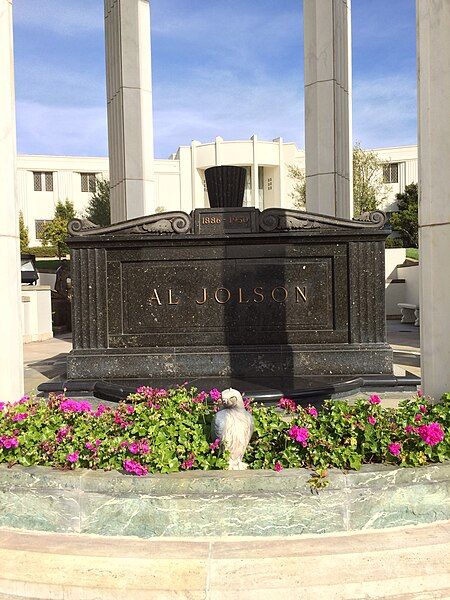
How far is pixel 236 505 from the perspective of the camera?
3398 millimetres

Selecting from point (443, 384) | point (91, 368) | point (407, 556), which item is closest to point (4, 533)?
point (407, 556)

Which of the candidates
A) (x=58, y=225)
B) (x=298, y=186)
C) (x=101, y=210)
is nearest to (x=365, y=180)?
(x=298, y=186)

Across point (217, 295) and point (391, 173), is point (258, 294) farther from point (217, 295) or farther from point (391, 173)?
point (391, 173)

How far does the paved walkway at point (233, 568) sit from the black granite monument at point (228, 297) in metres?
4.09

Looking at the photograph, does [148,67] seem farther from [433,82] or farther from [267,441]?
[267,441]

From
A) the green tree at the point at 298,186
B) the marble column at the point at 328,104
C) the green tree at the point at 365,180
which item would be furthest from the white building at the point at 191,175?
the marble column at the point at 328,104

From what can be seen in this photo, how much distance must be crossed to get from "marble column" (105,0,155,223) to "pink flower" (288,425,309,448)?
9.69 metres

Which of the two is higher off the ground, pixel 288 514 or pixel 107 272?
pixel 107 272

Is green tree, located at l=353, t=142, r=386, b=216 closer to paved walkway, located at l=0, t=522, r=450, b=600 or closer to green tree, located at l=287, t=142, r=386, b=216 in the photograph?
green tree, located at l=287, t=142, r=386, b=216

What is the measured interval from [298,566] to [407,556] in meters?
0.60

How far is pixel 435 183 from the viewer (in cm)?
441

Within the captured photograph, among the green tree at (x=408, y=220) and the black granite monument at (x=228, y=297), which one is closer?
the black granite monument at (x=228, y=297)

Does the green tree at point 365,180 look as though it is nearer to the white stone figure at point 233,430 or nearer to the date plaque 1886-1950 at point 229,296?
the date plaque 1886-1950 at point 229,296

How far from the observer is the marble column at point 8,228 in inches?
186
